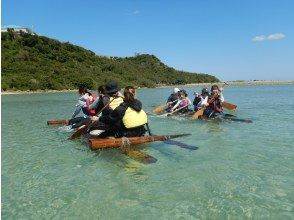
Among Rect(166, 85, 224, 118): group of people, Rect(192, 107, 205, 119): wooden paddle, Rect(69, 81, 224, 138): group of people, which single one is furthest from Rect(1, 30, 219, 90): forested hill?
Rect(69, 81, 224, 138): group of people

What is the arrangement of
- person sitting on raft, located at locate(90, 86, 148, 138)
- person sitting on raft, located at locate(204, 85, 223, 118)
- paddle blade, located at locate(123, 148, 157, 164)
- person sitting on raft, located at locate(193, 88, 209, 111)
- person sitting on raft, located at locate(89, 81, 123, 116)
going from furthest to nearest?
person sitting on raft, located at locate(193, 88, 209, 111) < person sitting on raft, located at locate(204, 85, 223, 118) < person sitting on raft, located at locate(89, 81, 123, 116) < person sitting on raft, located at locate(90, 86, 148, 138) < paddle blade, located at locate(123, 148, 157, 164)

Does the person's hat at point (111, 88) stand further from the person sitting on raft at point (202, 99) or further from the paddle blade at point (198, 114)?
the person sitting on raft at point (202, 99)

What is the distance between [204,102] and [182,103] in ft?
8.23

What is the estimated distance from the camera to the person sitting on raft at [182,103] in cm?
2053

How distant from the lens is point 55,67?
7975 centimetres

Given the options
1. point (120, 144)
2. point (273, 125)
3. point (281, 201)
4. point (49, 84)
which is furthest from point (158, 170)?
point (49, 84)

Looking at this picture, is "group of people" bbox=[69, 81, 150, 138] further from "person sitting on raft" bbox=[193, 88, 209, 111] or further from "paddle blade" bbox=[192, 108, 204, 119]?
"person sitting on raft" bbox=[193, 88, 209, 111]

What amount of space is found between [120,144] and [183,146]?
1.80 m

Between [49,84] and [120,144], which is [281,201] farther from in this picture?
[49,84]

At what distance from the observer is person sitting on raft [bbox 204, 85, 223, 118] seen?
17531 millimetres

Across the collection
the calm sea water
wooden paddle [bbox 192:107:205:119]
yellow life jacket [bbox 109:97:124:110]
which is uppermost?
yellow life jacket [bbox 109:97:124:110]

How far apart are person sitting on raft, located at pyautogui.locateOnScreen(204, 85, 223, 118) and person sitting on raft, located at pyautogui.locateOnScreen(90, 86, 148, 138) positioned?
748 centimetres

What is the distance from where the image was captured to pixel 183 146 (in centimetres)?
1069

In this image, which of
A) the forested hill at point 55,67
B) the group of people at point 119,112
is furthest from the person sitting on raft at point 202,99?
the forested hill at point 55,67
